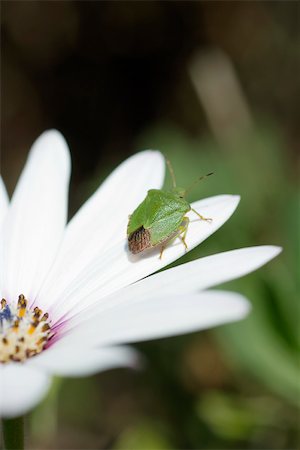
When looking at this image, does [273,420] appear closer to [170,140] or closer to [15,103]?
[170,140]

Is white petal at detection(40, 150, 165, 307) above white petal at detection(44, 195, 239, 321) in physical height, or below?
above

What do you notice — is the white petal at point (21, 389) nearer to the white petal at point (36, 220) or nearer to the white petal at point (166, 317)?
the white petal at point (166, 317)

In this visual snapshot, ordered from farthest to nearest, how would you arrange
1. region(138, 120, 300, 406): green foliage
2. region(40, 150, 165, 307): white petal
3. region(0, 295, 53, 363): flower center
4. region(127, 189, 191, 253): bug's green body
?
region(138, 120, 300, 406): green foliage → region(40, 150, 165, 307): white petal → region(127, 189, 191, 253): bug's green body → region(0, 295, 53, 363): flower center

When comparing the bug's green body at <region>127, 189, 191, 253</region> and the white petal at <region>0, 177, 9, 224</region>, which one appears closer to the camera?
the bug's green body at <region>127, 189, 191, 253</region>

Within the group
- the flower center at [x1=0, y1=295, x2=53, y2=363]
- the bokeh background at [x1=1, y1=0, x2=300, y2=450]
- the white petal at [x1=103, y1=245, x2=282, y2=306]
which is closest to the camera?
the white petal at [x1=103, y1=245, x2=282, y2=306]

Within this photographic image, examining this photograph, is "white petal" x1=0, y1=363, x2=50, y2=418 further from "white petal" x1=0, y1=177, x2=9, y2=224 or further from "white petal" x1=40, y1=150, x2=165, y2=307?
"white petal" x1=0, y1=177, x2=9, y2=224

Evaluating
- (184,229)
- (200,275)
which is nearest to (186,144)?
(184,229)

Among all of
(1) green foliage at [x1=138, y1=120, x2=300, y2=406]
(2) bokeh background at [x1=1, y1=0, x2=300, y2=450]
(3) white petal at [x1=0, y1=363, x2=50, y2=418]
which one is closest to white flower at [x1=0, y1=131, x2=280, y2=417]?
(3) white petal at [x1=0, y1=363, x2=50, y2=418]
